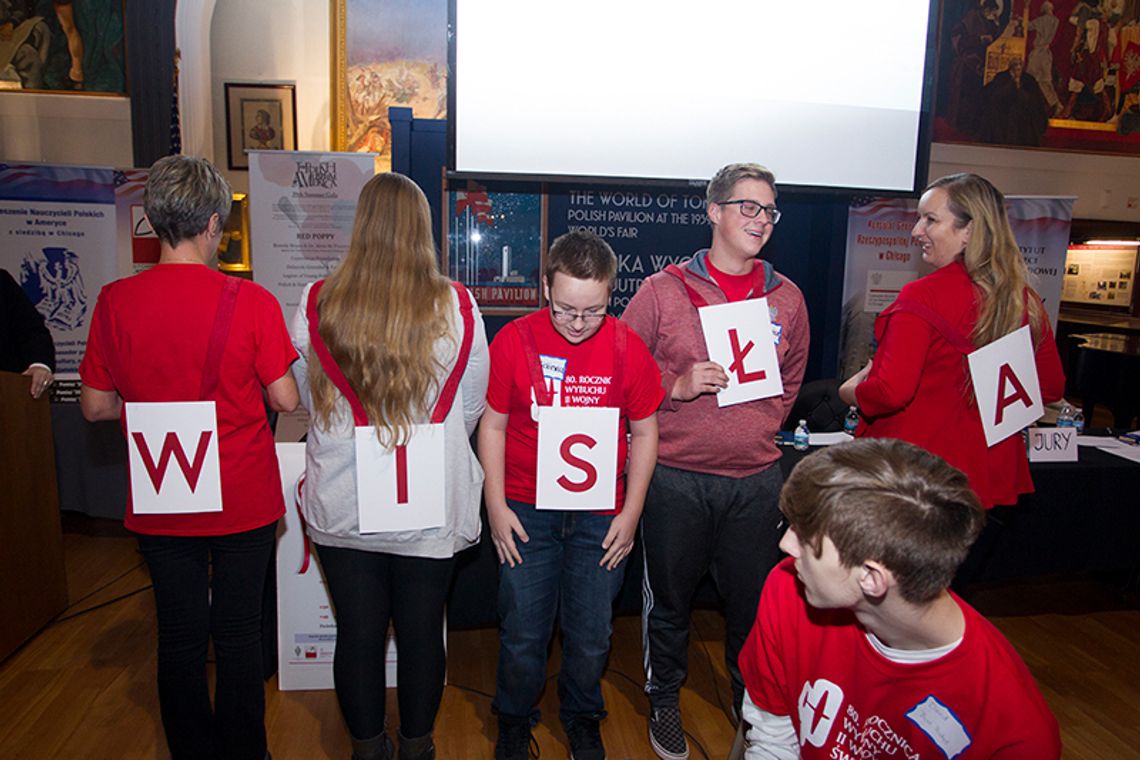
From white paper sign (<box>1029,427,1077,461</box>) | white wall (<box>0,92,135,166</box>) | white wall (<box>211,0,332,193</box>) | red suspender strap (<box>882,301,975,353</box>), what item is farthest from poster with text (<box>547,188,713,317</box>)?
white wall (<box>0,92,135,166</box>)

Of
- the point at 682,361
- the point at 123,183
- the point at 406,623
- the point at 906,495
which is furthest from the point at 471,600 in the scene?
the point at 123,183

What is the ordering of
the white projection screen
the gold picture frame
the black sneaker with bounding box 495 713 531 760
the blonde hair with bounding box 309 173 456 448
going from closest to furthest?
1. the blonde hair with bounding box 309 173 456 448
2. the black sneaker with bounding box 495 713 531 760
3. the white projection screen
4. the gold picture frame

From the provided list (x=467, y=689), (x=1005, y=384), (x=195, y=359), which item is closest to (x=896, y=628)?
(x=1005, y=384)

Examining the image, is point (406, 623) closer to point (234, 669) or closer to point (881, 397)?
point (234, 669)

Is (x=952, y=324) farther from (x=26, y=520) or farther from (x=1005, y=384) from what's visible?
(x=26, y=520)

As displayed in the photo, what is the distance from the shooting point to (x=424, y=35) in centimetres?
564

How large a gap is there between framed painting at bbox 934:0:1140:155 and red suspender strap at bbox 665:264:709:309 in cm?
556

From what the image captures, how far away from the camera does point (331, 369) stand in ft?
5.29

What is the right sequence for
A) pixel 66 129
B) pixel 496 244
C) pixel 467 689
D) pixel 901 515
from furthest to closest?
pixel 66 129 → pixel 496 244 → pixel 467 689 → pixel 901 515

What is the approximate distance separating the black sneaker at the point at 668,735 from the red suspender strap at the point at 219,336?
155 cm

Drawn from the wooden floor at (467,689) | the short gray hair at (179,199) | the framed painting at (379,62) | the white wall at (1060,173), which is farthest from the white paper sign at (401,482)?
the white wall at (1060,173)

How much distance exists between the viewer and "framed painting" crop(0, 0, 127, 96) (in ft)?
16.0

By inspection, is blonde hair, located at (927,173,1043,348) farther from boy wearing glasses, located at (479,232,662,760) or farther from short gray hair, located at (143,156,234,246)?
short gray hair, located at (143,156,234,246)

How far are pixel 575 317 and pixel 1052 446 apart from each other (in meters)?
2.25
